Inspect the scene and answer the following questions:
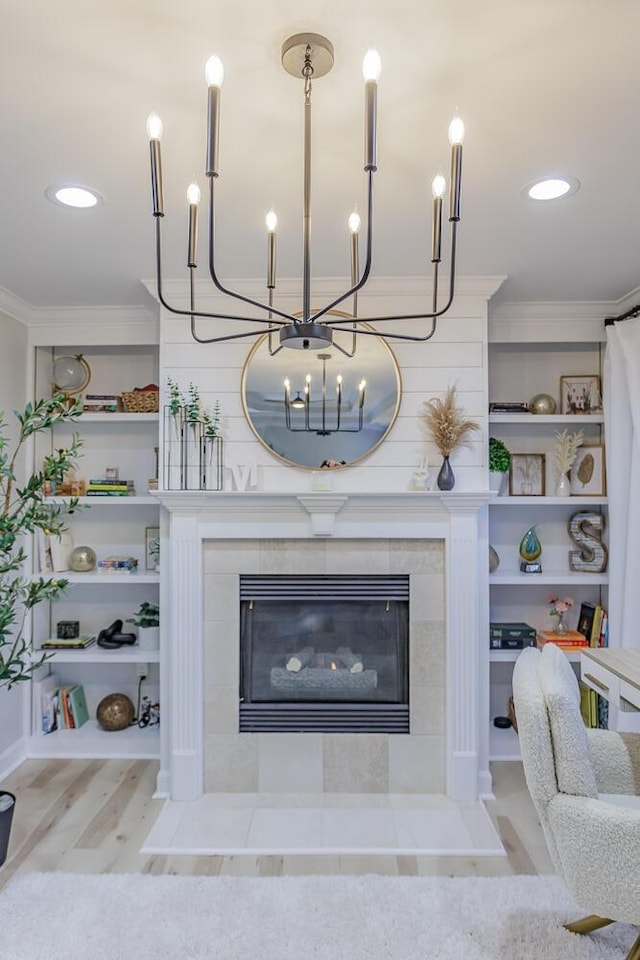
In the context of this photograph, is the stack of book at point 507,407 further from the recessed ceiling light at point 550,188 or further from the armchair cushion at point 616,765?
the armchair cushion at point 616,765

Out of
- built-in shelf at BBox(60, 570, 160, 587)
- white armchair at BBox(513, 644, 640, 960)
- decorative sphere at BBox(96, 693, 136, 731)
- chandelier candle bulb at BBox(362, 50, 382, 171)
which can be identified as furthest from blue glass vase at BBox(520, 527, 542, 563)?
chandelier candle bulb at BBox(362, 50, 382, 171)

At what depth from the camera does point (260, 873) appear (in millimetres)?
2441

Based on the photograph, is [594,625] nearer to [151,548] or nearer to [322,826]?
[322,826]

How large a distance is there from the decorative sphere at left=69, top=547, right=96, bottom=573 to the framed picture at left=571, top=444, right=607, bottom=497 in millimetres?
2817

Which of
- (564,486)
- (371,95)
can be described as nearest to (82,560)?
(564,486)

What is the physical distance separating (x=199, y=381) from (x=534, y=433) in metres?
2.00

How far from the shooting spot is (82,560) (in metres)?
3.58

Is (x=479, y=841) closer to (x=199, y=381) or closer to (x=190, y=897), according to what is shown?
(x=190, y=897)

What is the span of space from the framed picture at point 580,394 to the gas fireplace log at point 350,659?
1.88 m

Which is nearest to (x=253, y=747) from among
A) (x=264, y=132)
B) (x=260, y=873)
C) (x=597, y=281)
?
(x=260, y=873)

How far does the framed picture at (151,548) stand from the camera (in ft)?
12.0

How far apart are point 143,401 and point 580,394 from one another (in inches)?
101

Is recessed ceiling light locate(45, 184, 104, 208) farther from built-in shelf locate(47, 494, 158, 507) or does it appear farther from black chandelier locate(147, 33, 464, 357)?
built-in shelf locate(47, 494, 158, 507)

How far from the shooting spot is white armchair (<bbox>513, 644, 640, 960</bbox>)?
1608 mm
